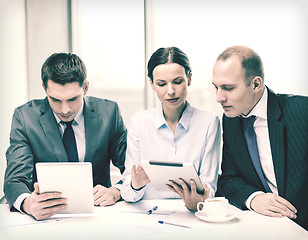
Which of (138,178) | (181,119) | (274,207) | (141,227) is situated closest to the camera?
(141,227)

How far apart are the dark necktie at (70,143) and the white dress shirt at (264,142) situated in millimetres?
1099

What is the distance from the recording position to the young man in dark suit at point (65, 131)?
2234 mm

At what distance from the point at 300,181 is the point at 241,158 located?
1.09 feet

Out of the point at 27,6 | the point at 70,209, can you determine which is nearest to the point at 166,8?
the point at 27,6

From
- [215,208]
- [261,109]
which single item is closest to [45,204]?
[215,208]

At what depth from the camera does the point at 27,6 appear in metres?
4.44

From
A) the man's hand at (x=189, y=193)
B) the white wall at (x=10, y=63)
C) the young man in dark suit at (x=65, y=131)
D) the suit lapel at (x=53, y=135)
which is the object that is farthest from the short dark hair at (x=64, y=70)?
the white wall at (x=10, y=63)

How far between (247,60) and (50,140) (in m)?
1.28

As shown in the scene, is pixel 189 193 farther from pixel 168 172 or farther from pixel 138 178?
pixel 138 178

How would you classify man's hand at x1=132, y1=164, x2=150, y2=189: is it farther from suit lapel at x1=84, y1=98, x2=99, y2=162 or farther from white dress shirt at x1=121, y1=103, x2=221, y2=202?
suit lapel at x1=84, y1=98, x2=99, y2=162

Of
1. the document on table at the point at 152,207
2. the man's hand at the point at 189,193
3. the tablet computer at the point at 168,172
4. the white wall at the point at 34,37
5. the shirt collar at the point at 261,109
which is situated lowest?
the document on table at the point at 152,207

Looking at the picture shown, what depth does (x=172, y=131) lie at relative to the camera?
7.57ft

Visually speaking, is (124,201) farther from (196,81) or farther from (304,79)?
(304,79)

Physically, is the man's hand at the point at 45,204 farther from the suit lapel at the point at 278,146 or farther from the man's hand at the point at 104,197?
the suit lapel at the point at 278,146
